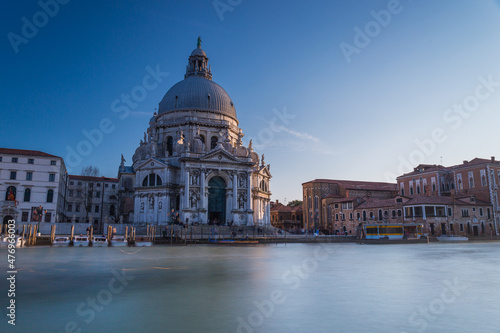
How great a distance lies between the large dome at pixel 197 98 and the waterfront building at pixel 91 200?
16790 millimetres

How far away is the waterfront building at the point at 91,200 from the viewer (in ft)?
181

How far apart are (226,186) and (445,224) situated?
2562cm

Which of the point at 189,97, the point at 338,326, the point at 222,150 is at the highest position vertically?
the point at 189,97

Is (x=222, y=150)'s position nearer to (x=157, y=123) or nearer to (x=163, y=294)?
(x=157, y=123)

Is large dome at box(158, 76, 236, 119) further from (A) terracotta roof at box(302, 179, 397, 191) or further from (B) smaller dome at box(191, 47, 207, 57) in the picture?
→ (A) terracotta roof at box(302, 179, 397, 191)

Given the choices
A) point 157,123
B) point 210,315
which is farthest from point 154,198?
point 210,315

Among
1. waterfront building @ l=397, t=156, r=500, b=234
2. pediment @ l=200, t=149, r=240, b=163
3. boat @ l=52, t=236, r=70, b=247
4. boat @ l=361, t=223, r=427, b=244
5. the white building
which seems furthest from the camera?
waterfront building @ l=397, t=156, r=500, b=234

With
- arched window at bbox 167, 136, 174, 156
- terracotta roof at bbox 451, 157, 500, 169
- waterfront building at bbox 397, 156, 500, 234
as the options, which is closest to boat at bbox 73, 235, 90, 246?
arched window at bbox 167, 136, 174, 156

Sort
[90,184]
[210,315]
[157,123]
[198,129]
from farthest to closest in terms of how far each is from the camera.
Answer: [90,184] → [157,123] → [198,129] → [210,315]

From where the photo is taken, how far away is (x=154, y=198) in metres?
42.7

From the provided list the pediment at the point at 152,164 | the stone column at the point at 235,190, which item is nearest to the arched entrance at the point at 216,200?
the stone column at the point at 235,190

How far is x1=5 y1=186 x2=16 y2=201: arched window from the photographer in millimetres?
37406

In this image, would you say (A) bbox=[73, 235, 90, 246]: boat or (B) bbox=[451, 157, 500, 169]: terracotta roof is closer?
(A) bbox=[73, 235, 90, 246]: boat

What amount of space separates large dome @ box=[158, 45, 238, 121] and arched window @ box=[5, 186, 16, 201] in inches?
787
